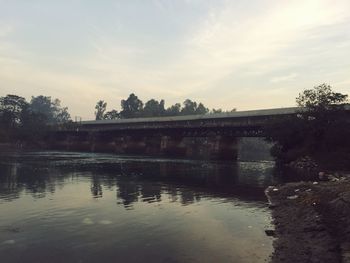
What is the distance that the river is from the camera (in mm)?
18375

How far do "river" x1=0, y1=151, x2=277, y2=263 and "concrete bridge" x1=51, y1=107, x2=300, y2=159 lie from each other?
64.6m

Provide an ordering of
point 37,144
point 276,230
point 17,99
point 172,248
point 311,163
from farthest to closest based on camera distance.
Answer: point 17,99 → point 37,144 → point 311,163 → point 276,230 → point 172,248

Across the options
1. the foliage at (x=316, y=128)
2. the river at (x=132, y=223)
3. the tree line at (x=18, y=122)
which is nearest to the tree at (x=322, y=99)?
the foliage at (x=316, y=128)

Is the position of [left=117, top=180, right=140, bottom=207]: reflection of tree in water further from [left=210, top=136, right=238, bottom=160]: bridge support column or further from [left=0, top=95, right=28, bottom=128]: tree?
[left=0, top=95, right=28, bottom=128]: tree

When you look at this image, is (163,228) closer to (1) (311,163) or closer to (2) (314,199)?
(2) (314,199)

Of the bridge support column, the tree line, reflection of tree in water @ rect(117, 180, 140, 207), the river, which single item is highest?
the tree line

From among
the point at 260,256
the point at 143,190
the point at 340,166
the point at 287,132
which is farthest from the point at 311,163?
the point at 260,256

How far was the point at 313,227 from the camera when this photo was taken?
20766 mm

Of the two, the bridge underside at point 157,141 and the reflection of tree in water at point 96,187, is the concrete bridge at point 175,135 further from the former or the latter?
the reflection of tree in water at point 96,187

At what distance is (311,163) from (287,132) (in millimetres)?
11861

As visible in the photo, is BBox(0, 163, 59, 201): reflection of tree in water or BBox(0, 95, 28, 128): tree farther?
BBox(0, 95, 28, 128): tree

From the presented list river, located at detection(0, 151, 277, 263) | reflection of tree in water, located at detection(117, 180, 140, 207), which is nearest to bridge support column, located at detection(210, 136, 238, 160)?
reflection of tree in water, located at detection(117, 180, 140, 207)

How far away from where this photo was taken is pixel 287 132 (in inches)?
3132

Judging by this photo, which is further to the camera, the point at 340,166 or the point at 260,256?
the point at 340,166
